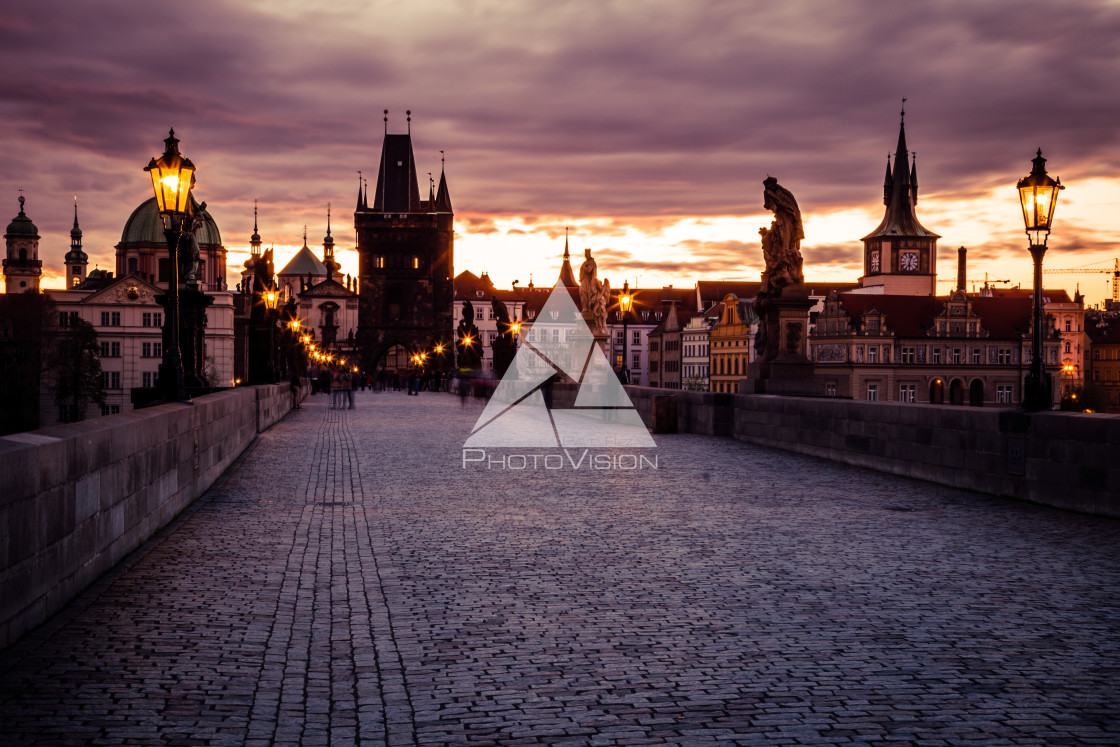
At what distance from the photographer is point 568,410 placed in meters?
37.7

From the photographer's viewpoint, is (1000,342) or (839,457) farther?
(1000,342)

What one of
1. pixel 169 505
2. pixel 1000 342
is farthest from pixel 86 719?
pixel 1000 342

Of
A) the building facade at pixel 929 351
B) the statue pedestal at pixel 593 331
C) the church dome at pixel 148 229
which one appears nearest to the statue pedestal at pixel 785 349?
the statue pedestal at pixel 593 331

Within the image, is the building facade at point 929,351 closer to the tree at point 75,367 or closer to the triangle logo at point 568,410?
the triangle logo at point 568,410

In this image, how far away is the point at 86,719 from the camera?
471cm

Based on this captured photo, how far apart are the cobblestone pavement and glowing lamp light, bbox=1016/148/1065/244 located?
11.4ft

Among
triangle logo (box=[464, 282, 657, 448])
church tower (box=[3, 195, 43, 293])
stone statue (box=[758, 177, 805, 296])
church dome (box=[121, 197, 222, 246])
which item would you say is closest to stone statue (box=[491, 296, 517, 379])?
triangle logo (box=[464, 282, 657, 448])

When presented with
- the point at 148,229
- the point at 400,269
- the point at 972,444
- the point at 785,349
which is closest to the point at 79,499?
the point at 972,444

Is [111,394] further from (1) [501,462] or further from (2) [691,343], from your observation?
(1) [501,462]

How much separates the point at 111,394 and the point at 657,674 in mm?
114467

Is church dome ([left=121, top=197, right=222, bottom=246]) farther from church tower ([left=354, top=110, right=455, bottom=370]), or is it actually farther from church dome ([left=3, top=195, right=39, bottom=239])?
church dome ([left=3, top=195, right=39, bottom=239])

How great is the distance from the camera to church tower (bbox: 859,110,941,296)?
142375mm

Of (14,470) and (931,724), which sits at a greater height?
(14,470)

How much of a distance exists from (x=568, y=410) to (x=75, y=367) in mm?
67313
